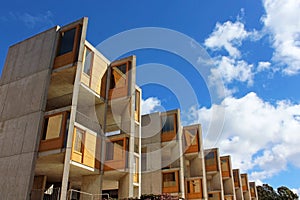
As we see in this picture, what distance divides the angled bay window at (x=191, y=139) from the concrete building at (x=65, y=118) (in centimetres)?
994

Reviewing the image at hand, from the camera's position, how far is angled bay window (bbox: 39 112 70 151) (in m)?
16.1

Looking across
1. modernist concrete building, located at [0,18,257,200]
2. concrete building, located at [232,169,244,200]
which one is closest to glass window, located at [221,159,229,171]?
concrete building, located at [232,169,244,200]

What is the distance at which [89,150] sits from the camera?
1789 cm

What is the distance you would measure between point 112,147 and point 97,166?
1845mm

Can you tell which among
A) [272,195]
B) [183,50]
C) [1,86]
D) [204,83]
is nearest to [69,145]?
[1,86]

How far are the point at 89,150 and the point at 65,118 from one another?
107 inches

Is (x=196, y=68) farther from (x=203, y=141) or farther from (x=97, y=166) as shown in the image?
(x=203, y=141)

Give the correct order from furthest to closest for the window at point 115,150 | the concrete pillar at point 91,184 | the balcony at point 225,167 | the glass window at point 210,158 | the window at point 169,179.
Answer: the balcony at point 225,167
the glass window at point 210,158
the window at point 169,179
the window at point 115,150
the concrete pillar at point 91,184

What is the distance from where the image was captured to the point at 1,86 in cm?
2020

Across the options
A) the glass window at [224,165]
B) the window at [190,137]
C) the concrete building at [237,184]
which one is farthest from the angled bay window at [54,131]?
the concrete building at [237,184]

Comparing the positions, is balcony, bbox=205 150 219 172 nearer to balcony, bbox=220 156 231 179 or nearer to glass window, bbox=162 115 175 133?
balcony, bbox=220 156 231 179

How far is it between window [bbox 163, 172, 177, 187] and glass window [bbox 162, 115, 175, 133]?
440cm

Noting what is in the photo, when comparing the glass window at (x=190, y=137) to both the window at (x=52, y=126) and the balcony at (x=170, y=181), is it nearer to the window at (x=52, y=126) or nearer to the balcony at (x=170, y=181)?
the balcony at (x=170, y=181)

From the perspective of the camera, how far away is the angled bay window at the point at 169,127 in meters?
29.5
